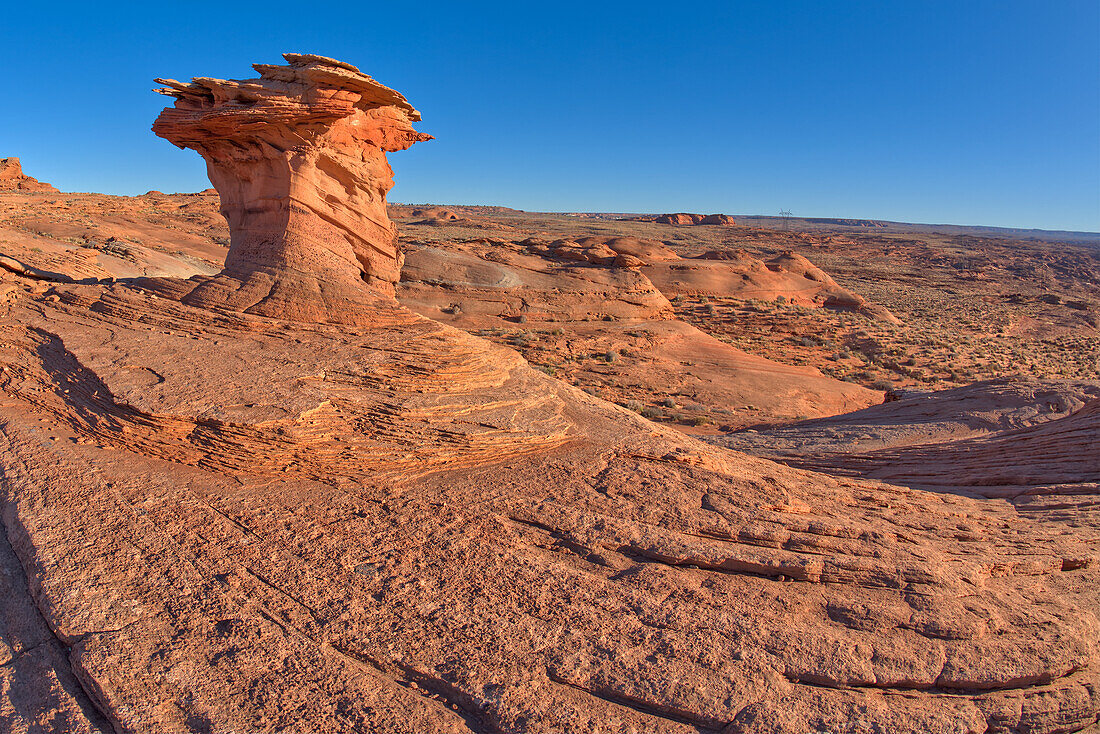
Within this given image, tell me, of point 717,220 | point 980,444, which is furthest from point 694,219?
point 980,444

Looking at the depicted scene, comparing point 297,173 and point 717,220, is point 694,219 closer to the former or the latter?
point 717,220

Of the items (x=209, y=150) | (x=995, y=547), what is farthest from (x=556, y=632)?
(x=209, y=150)

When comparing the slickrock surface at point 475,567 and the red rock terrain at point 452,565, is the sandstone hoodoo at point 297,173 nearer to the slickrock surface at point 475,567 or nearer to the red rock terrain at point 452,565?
the red rock terrain at point 452,565

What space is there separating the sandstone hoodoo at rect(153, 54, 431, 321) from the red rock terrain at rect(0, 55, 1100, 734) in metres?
1.16

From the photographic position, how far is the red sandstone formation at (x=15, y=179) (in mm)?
46969

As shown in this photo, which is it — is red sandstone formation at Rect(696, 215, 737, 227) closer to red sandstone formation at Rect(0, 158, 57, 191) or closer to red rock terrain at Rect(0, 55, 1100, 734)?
red sandstone formation at Rect(0, 158, 57, 191)

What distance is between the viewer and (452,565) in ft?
14.6

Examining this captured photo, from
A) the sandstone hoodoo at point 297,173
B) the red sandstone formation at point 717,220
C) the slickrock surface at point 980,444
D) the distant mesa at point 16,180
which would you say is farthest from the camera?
the red sandstone formation at point 717,220

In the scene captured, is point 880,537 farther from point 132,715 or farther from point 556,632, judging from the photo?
point 132,715

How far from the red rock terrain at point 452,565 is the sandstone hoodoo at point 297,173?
1164 mm

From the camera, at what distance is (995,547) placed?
5.21 metres

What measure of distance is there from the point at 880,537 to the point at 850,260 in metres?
78.4

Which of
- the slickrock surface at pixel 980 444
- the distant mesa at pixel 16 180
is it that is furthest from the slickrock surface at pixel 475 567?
the distant mesa at pixel 16 180

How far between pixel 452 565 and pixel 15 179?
2516 inches
